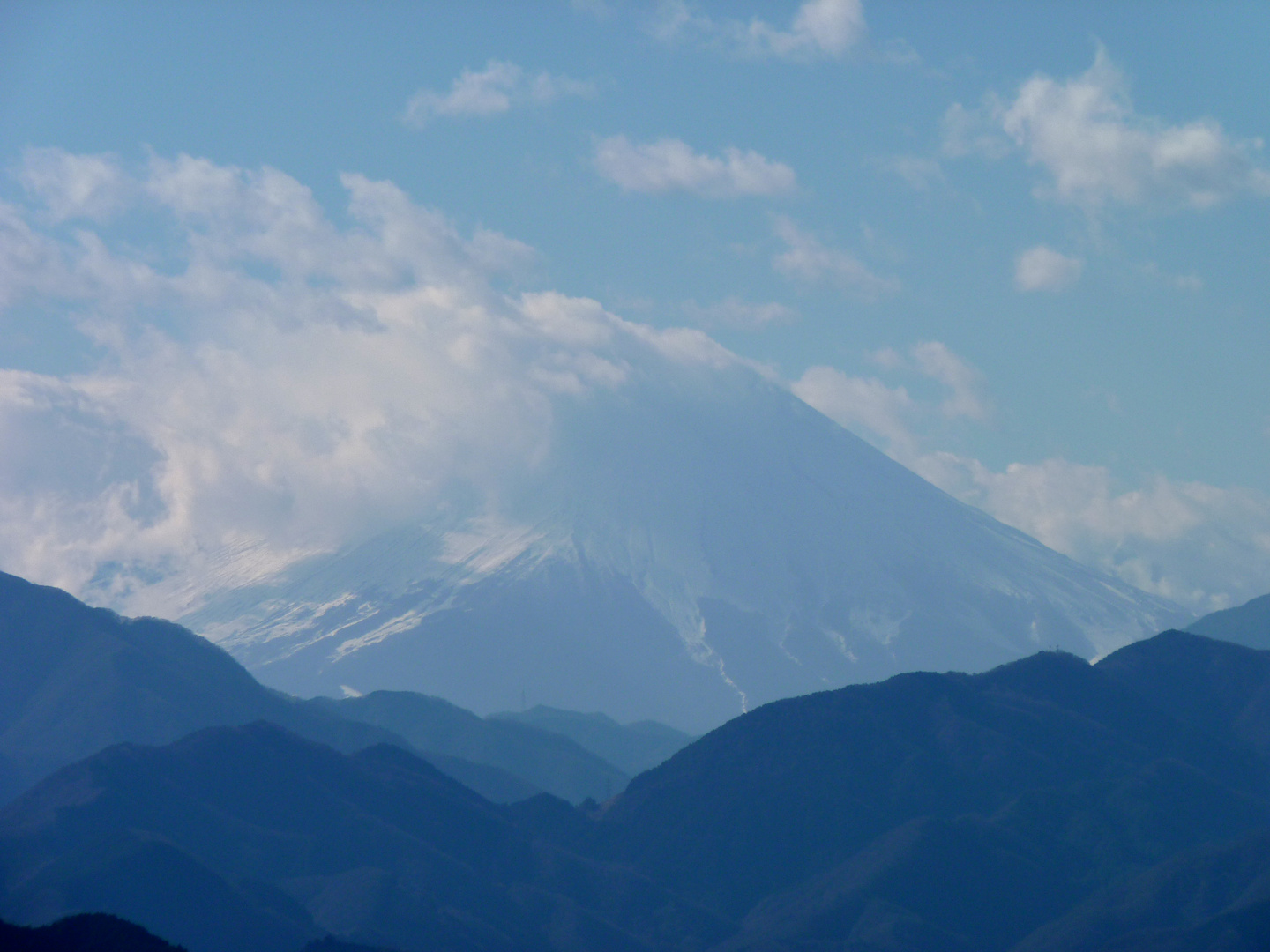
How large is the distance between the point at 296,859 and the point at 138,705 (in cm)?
2953

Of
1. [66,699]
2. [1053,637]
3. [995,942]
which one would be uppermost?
[1053,637]

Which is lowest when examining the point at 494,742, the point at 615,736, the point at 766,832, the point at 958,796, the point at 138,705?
the point at 766,832

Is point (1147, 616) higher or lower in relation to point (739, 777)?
higher

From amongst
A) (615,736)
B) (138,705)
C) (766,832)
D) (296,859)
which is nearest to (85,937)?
(296,859)

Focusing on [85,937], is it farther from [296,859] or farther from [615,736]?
[615,736]

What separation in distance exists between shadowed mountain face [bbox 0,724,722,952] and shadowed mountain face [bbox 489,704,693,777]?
47530 mm

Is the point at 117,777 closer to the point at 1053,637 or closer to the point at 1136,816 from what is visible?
the point at 1136,816

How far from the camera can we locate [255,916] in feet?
191

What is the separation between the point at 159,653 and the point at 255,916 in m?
46.3

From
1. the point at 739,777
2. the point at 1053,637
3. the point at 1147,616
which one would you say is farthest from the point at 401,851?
the point at 1147,616

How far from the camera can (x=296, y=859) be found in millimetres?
68562

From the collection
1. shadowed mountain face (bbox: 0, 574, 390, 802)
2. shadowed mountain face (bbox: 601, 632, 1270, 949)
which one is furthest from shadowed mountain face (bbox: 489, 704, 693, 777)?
shadowed mountain face (bbox: 601, 632, 1270, 949)

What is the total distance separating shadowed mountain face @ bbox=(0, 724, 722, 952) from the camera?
5822cm

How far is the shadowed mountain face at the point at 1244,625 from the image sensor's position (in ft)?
384
